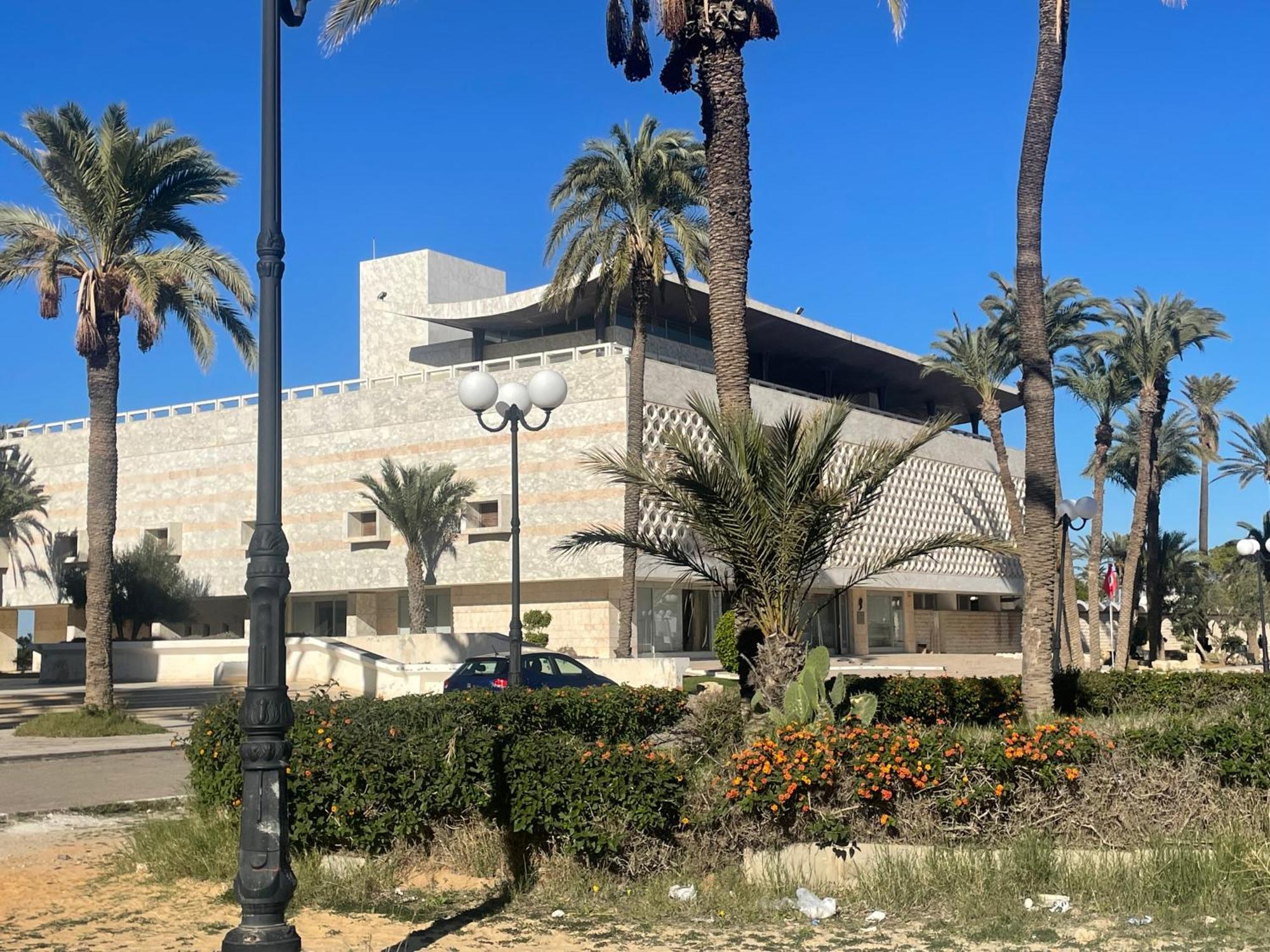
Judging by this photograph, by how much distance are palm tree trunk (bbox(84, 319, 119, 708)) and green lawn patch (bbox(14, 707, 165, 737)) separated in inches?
14.2

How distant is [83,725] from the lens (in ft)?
77.9

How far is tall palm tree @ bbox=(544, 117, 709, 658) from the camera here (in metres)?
38.0

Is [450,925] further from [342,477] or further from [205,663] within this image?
[342,477]

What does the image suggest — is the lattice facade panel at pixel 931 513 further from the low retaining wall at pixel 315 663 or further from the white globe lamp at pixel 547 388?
the white globe lamp at pixel 547 388

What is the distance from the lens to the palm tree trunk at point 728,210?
15.7m

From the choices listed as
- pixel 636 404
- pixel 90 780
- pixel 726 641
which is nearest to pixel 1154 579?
pixel 726 641

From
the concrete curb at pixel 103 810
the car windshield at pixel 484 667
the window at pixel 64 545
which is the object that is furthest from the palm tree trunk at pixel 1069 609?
the window at pixel 64 545

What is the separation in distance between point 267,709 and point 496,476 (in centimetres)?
4105

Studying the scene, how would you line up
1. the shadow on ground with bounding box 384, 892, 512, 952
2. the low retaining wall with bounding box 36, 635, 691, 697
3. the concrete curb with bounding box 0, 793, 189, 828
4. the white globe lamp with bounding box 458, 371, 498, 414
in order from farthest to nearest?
1. the low retaining wall with bounding box 36, 635, 691, 697
2. the white globe lamp with bounding box 458, 371, 498, 414
3. the concrete curb with bounding box 0, 793, 189, 828
4. the shadow on ground with bounding box 384, 892, 512, 952

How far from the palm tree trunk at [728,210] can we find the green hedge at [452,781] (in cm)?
642

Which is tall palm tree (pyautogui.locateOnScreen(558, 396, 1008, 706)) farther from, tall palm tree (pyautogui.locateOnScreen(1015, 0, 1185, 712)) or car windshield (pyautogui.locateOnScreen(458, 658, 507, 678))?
car windshield (pyautogui.locateOnScreen(458, 658, 507, 678))

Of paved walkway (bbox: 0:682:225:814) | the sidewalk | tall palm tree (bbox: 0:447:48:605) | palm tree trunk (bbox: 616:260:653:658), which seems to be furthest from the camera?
tall palm tree (bbox: 0:447:48:605)

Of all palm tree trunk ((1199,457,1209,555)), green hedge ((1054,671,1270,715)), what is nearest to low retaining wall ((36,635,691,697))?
green hedge ((1054,671,1270,715))

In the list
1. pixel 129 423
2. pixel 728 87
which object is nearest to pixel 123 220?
pixel 728 87
